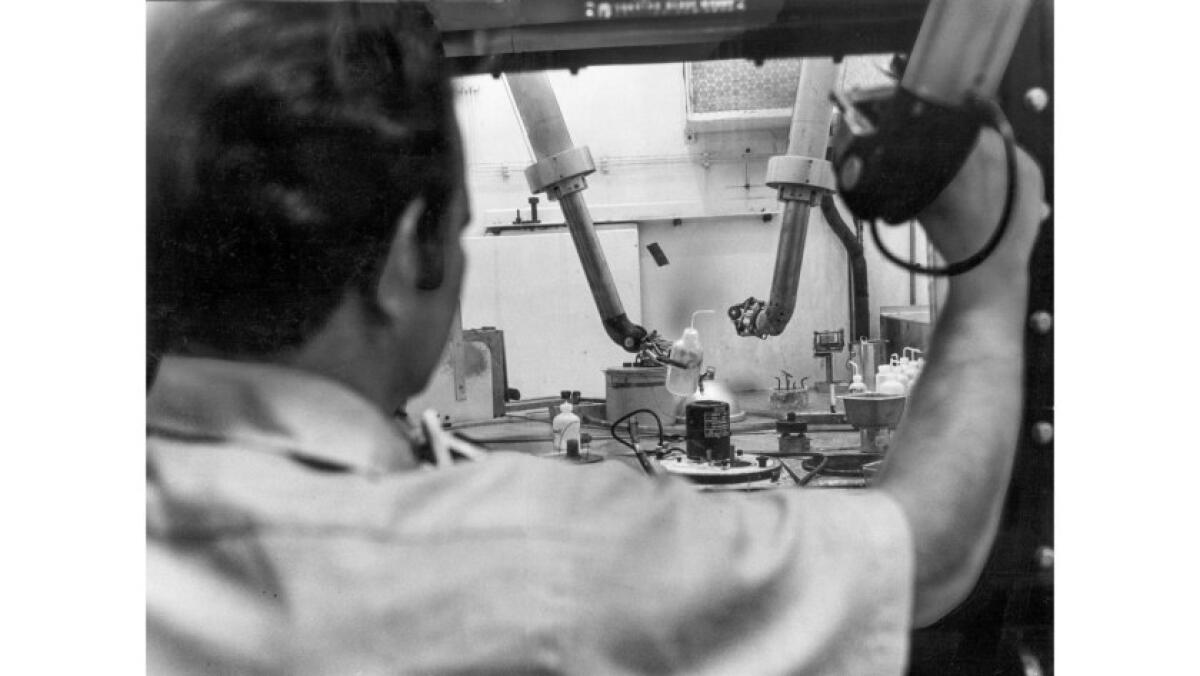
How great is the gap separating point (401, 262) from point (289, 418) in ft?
0.83

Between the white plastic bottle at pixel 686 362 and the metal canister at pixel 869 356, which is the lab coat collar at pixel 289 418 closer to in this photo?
the white plastic bottle at pixel 686 362

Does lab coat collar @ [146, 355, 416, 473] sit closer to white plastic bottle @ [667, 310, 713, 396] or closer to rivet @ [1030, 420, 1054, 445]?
white plastic bottle @ [667, 310, 713, 396]

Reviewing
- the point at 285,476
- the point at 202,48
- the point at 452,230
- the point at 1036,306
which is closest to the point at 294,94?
the point at 202,48

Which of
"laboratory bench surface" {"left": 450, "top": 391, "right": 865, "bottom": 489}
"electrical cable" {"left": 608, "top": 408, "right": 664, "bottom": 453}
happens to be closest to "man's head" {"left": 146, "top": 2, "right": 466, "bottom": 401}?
"laboratory bench surface" {"left": 450, "top": 391, "right": 865, "bottom": 489}

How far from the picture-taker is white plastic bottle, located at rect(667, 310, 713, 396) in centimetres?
117

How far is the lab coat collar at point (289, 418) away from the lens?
1046 millimetres

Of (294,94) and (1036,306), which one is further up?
(294,94)

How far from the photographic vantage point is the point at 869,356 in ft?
3.78

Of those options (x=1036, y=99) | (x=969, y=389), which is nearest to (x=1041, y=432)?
(x=969, y=389)

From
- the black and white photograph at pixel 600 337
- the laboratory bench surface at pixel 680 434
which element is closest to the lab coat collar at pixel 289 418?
the black and white photograph at pixel 600 337

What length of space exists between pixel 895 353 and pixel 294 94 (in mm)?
892

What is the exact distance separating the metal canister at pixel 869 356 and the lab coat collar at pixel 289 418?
25.3 inches

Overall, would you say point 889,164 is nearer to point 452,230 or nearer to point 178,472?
point 452,230

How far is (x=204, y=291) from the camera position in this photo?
1.12m
